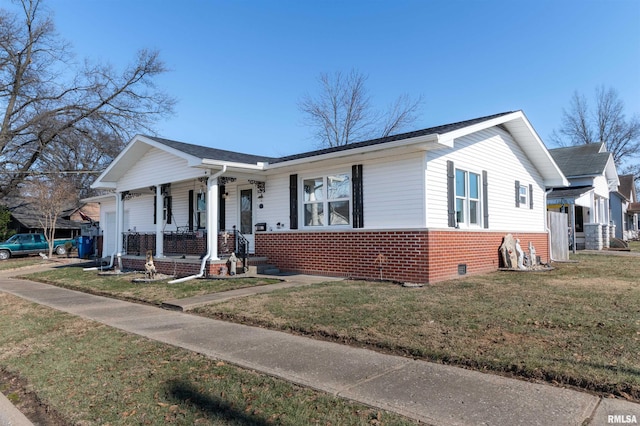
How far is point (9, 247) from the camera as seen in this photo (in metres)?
27.3

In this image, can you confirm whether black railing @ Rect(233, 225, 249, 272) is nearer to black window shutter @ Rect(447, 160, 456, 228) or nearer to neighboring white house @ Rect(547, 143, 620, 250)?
black window shutter @ Rect(447, 160, 456, 228)

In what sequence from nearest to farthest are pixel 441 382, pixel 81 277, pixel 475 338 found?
pixel 441 382
pixel 475 338
pixel 81 277

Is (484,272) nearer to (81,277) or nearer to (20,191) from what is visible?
(81,277)

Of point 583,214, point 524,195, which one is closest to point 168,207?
point 524,195

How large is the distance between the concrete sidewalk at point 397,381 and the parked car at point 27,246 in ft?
88.0

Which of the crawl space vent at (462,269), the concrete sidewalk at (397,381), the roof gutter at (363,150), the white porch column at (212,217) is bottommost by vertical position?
the concrete sidewalk at (397,381)

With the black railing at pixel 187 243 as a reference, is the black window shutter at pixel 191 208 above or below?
above

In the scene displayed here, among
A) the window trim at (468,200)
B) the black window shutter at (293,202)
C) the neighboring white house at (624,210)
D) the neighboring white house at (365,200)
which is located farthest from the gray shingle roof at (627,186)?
the black window shutter at (293,202)

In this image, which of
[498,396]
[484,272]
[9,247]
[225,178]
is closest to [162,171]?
[225,178]

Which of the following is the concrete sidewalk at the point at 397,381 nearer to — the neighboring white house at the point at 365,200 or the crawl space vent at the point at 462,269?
the neighboring white house at the point at 365,200

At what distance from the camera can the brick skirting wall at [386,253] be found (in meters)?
9.70

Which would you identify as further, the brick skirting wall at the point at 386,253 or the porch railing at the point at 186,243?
the porch railing at the point at 186,243

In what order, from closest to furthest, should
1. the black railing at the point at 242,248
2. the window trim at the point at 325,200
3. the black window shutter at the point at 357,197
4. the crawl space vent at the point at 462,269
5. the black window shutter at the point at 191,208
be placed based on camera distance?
1. the black window shutter at the point at 357,197
2. the crawl space vent at the point at 462,269
3. the window trim at the point at 325,200
4. the black railing at the point at 242,248
5. the black window shutter at the point at 191,208

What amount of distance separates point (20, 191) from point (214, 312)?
38223mm
